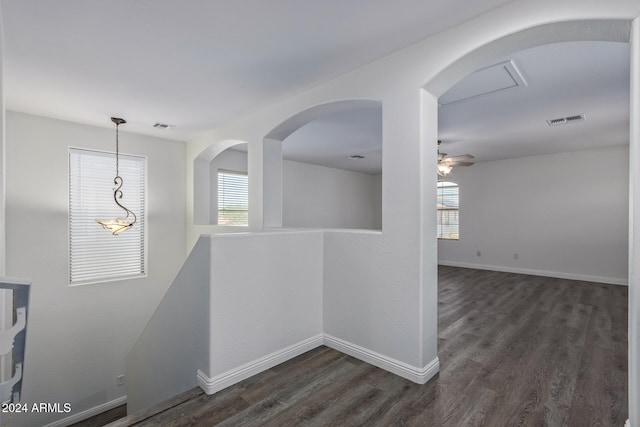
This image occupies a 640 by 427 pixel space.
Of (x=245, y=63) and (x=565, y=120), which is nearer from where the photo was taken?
(x=245, y=63)

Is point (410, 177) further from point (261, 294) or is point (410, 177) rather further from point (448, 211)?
point (448, 211)

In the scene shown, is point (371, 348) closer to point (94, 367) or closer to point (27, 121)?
point (94, 367)

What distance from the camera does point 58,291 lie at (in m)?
4.00

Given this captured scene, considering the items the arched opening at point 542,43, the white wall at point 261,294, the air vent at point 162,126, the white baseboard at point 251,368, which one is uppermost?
the air vent at point 162,126

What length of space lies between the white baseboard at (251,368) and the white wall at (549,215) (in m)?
5.81

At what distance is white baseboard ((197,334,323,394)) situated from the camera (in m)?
2.17

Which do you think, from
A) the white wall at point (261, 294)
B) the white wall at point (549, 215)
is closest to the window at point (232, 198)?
the white wall at point (261, 294)

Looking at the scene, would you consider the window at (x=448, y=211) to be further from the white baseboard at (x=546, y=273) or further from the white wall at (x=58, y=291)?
the white wall at (x=58, y=291)

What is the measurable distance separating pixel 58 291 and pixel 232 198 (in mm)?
2881

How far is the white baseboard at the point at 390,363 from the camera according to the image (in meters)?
2.24

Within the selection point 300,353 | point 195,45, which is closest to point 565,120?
point 300,353

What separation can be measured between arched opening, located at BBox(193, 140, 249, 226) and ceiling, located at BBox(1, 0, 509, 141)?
1717 millimetres

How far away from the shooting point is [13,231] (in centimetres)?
370

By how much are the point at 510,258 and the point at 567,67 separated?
16.8 ft
